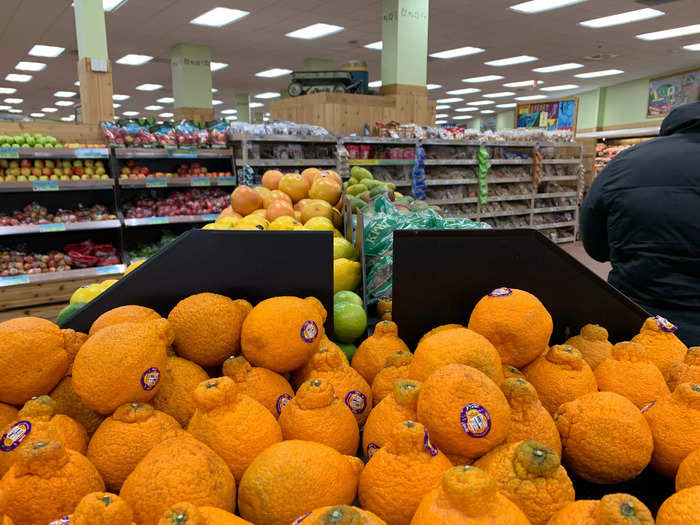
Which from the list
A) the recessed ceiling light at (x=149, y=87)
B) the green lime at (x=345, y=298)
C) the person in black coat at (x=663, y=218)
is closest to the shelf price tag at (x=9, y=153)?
the green lime at (x=345, y=298)

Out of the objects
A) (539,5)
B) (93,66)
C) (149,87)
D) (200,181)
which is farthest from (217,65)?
(200,181)

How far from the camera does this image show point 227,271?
108 cm

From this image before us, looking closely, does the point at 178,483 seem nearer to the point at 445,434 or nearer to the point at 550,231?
the point at 445,434

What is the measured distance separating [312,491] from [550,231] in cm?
987

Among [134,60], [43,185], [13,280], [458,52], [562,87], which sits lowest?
Result: [13,280]

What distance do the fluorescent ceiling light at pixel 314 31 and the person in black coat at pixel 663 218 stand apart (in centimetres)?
893

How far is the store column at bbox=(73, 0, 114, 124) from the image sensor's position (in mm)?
5754

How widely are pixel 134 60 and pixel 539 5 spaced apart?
976 cm

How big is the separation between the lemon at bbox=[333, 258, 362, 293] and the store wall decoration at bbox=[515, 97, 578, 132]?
11.6 meters

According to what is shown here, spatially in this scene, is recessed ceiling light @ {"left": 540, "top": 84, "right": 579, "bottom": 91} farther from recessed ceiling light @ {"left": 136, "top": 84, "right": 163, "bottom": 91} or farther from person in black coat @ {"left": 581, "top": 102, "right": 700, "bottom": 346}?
person in black coat @ {"left": 581, "top": 102, "right": 700, "bottom": 346}

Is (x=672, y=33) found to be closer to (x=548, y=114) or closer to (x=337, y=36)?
(x=548, y=114)

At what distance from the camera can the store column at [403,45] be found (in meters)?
7.78

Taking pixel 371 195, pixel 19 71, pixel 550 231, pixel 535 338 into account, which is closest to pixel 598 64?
pixel 550 231

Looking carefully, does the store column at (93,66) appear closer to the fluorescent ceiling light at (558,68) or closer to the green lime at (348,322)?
the green lime at (348,322)
